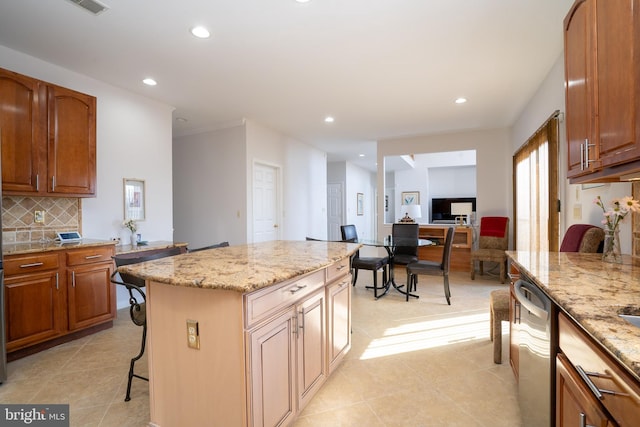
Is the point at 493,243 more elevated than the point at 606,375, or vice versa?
the point at 606,375

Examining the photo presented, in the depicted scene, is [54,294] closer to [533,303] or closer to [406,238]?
[533,303]

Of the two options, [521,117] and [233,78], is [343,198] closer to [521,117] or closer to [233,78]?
[521,117]

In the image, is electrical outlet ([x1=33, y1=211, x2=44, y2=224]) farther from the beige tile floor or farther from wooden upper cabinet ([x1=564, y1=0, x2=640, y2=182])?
wooden upper cabinet ([x1=564, y1=0, x2=640, y2=182])

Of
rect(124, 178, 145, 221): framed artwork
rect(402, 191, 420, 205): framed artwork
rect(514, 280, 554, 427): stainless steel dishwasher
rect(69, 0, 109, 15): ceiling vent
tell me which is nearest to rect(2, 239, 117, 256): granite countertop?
rect(124, 178, 145, 221): framed artwork

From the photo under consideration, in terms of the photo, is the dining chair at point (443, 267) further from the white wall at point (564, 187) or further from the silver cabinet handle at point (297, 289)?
the silver cabinet handle at point (297, 289)

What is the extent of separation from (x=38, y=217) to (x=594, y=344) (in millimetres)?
4131

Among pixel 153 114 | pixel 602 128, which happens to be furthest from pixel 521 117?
pixel 153 114

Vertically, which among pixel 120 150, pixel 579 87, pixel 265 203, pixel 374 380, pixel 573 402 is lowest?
pixel 374 380

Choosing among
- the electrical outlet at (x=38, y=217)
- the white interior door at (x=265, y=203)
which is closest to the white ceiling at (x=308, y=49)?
the white interior door at (x=265, y=203)

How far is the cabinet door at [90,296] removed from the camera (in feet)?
8.92

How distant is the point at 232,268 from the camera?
1.55 m

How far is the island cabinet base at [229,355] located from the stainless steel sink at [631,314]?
4.04 feet

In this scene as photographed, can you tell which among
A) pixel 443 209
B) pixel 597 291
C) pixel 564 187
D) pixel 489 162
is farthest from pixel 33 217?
pixel 443 209

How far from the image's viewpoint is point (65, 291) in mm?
2662
